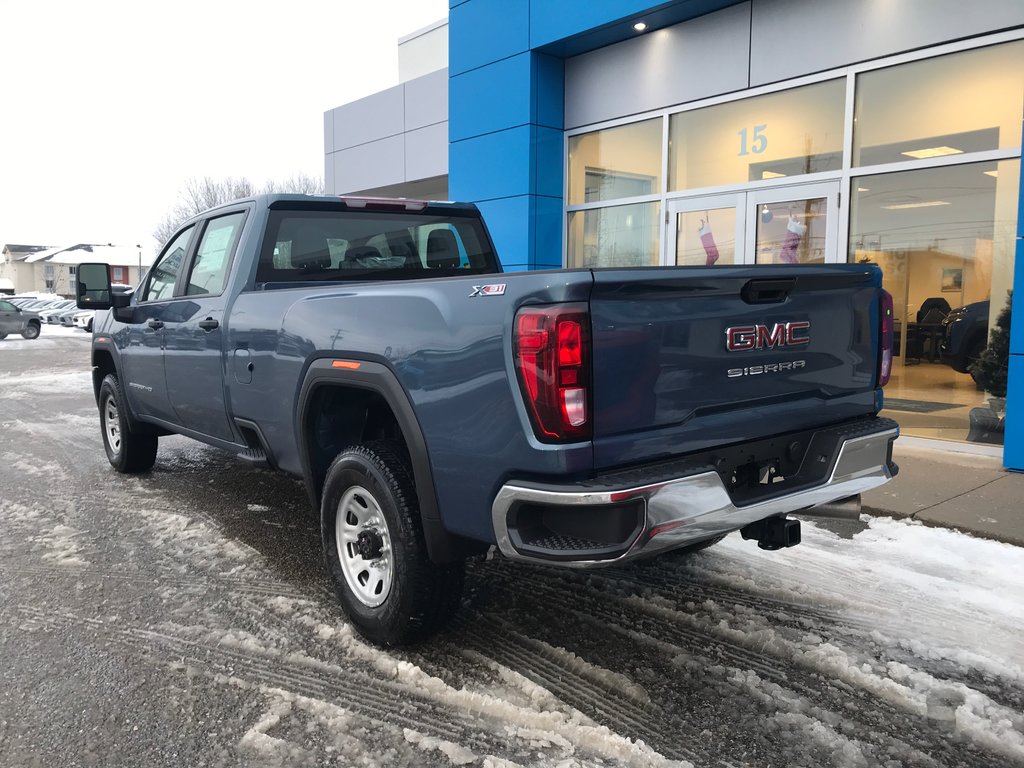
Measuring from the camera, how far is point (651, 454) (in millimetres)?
2676

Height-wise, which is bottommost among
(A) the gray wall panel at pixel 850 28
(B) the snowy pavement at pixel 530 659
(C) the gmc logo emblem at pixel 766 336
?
(B) the snowy pavement at pixel 530 659

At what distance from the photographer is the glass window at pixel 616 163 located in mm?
10234

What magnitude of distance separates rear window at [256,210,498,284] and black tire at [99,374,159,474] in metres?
2.51

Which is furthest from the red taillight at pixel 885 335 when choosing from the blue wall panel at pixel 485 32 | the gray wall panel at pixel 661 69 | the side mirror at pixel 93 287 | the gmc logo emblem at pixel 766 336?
the blue wall panel at pixel 485 32

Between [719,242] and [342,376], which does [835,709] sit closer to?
[342,376]

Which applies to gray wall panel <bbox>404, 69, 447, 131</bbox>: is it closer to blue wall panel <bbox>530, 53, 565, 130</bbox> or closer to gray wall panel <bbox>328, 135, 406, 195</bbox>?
gray wall panel <bbox>328, 135, 406, 195</bbox>

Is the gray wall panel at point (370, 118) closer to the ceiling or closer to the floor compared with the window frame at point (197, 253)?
closer to the ceiling

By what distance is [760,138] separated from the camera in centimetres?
898

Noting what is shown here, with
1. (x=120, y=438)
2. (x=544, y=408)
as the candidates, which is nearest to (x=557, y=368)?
(x=544, y=408)

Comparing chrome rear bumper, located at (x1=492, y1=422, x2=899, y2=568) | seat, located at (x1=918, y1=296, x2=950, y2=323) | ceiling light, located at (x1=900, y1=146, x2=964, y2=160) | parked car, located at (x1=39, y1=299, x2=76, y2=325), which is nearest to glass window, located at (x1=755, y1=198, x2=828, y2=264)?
ceiling light, located at (x1=900, y1=146, x2=964, y2=160)

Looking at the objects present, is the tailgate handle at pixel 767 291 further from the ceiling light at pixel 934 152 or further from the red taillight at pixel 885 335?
the ceiling light at pixel 934 152

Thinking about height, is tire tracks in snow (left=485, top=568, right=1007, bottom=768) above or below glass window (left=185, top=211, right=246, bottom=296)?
below

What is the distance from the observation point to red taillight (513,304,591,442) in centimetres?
248

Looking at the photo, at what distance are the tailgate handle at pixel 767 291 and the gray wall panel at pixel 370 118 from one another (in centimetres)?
1552
